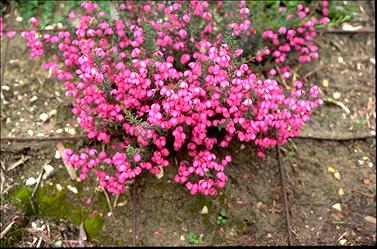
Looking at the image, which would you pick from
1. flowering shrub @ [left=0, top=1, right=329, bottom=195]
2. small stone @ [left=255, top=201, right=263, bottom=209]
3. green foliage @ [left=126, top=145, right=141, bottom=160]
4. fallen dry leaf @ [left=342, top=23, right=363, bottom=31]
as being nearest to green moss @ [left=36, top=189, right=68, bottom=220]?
flowering shrub @ [left=0, top=1, right=329, bottom=195]

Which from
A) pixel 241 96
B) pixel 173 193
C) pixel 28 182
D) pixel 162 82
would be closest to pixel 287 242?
pixel 173 193

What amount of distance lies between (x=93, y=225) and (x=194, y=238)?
77cm

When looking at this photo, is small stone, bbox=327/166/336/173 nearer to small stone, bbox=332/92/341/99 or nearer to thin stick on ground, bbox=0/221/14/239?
small stone, bbox=332/92/341/99

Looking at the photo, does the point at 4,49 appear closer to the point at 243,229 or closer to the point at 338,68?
the point at 243,229

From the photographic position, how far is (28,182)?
3.73 metres

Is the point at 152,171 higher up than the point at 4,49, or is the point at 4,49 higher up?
the point at 4,49

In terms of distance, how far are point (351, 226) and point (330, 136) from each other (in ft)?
2.62

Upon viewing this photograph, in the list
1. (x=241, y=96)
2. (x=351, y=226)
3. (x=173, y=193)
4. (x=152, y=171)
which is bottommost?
(x=351, y=226)

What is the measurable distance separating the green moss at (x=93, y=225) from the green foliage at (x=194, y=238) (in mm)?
677

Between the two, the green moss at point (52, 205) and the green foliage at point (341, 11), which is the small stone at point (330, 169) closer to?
the green foliage at point (341, 11)

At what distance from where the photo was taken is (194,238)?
3.60m

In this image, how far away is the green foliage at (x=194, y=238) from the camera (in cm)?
359

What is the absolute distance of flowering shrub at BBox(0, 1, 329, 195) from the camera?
3.04 metres

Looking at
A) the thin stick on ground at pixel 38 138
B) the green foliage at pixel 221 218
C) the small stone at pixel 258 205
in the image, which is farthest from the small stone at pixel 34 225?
the small stone at pixel 258 205
